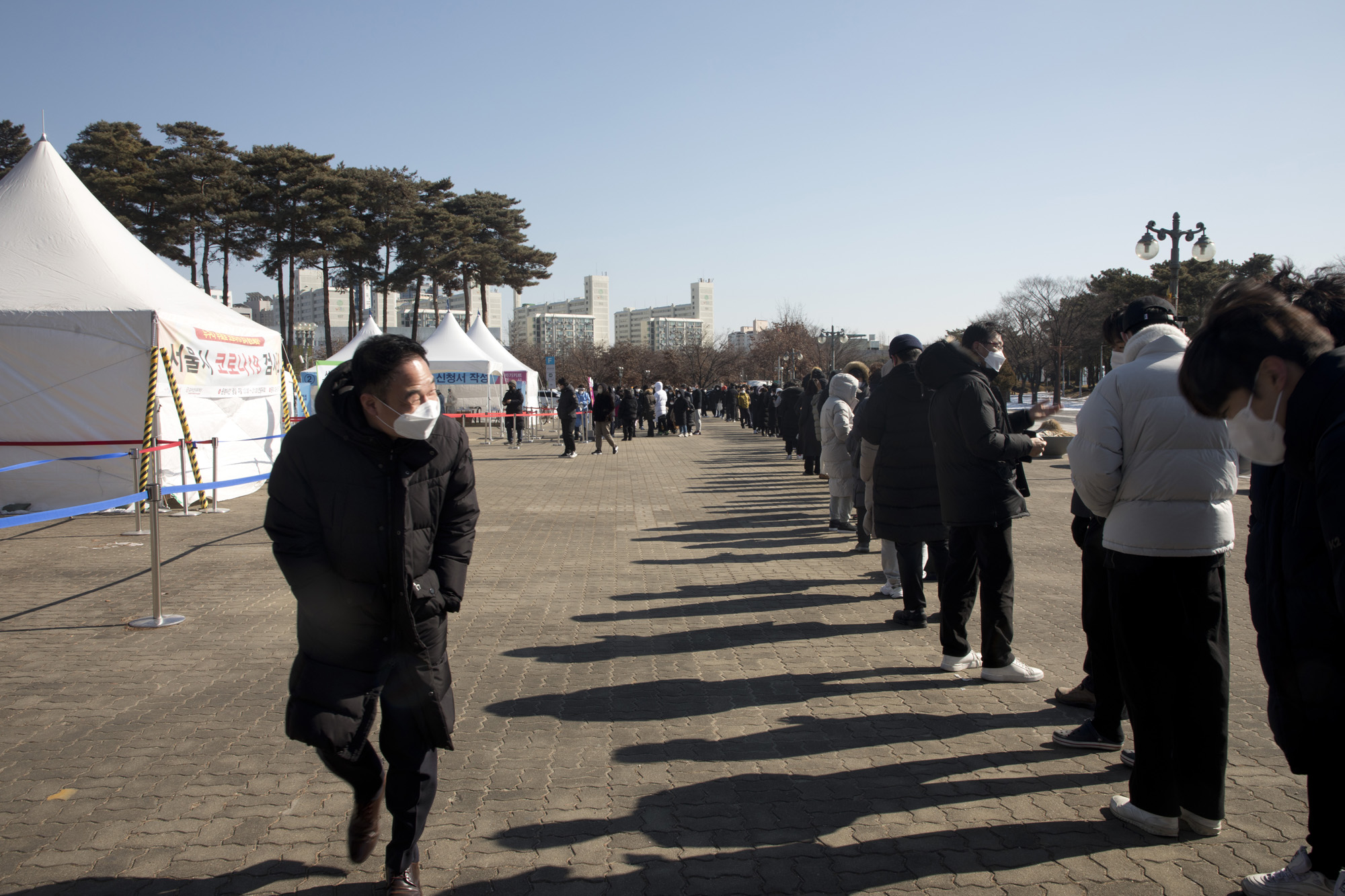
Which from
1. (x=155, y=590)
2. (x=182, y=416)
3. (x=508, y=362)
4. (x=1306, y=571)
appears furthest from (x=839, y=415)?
(x=508, y=362)

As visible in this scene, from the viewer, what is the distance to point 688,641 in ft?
19.3

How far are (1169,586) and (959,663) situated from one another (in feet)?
6.84

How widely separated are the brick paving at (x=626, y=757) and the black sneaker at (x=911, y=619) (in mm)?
96

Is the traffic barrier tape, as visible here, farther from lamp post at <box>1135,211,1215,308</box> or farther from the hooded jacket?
lamp post at <box>1135,211,1215,308</box>

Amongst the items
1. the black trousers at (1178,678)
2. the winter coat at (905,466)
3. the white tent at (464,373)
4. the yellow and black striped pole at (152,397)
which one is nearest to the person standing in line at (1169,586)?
the black trousers at (1178,678)

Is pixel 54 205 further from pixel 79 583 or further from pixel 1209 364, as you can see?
pixel 1209 364

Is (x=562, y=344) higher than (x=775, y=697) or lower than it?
higher

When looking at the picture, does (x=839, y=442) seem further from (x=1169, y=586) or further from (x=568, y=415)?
(x=568, y=415)

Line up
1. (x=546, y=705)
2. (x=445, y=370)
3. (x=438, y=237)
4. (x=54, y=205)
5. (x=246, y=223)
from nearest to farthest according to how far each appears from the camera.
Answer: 1. (x=546, y=705)
2. (x=54, y=205)
3. (x=445, y=370)
4. (x=246, y=223)
5. (x=438, y=237)

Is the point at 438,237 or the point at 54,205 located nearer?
the point at 54,205

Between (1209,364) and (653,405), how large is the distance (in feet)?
97.7

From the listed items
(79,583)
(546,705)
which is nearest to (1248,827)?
(546,705)

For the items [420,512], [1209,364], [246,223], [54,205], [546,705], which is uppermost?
[246,223]

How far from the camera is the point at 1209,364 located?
234cm
